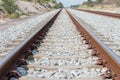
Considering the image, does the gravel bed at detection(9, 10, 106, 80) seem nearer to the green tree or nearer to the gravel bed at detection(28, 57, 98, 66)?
the gravel bed at detection(28, 57, 98, 66)

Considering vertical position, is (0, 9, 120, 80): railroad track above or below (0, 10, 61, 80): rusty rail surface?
below

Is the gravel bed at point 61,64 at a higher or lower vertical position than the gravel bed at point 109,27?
higher

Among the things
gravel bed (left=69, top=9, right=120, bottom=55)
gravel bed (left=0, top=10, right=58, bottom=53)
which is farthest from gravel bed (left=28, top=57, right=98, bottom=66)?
gravel bed (left=69, top=9, right=120, bottom=55)

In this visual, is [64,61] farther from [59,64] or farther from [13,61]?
[13,61]

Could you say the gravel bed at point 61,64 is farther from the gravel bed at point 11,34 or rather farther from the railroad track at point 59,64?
the gravel bed at point 11,34

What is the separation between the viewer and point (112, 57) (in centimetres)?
465

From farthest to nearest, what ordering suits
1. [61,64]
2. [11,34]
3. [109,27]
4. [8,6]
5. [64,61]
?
1. [8,6]
2. [109,27]
3. [11,34]
4. [64,61]
5. [61,64]

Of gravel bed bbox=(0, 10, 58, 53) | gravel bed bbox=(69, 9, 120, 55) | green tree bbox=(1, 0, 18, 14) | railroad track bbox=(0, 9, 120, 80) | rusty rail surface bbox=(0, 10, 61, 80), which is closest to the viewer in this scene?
rusty rail surface bbox=(0, 10, 61, 80)

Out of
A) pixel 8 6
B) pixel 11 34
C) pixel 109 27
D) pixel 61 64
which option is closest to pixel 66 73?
pixel 61 64

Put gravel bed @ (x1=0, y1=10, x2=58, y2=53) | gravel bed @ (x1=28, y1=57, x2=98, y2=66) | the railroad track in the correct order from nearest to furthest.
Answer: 1. the railroad track
2. gravel bed @ (x1=28, y1=57, x2=98, y2=66)
3. gravel bed @ (x1=0, y1=10, x2=58, y2=53)

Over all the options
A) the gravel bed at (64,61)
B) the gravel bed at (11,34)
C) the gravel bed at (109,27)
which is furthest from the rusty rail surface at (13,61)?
the gravel bed at (109,27)

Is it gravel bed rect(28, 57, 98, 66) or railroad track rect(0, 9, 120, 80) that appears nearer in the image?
railroad track rect(0, 9, 120, 80)

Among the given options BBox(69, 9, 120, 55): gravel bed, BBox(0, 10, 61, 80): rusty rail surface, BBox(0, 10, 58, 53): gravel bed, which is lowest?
BBox(69, 9, 120, 55): gravel bed

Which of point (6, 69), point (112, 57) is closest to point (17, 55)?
point (6, 69)
